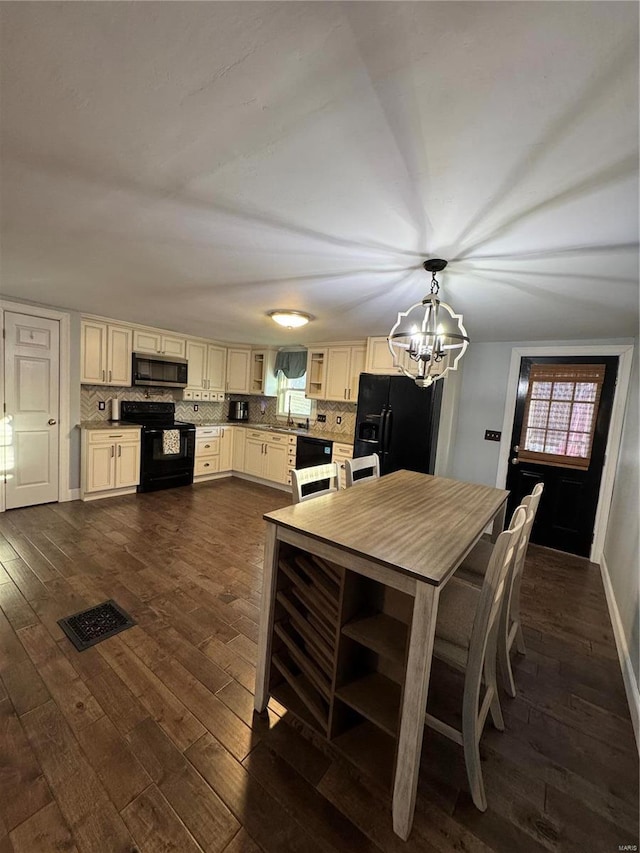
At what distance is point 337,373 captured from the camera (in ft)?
15.7

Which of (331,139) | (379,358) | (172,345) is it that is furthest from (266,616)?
(172,345)

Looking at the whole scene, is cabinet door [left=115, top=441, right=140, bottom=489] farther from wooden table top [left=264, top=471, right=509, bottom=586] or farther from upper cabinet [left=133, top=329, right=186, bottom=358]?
wooden table top [left=264, top=471, right=509, bottom=586]

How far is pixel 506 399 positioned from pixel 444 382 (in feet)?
2.81

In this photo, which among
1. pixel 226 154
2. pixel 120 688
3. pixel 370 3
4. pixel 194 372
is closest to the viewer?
pixel 370 3

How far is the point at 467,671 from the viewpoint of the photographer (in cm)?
127

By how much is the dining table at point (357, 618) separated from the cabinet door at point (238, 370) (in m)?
4.48

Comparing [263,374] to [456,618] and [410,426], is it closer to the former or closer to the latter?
[410,426]

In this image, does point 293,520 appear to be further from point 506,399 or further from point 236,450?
point 236,450

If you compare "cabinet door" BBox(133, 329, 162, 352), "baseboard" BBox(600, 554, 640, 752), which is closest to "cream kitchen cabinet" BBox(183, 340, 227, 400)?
"cabinet door" BBox(133, 329, 162, 352)

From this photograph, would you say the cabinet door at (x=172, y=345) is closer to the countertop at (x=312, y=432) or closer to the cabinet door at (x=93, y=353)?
the cabinet door at (x=93, y=353)

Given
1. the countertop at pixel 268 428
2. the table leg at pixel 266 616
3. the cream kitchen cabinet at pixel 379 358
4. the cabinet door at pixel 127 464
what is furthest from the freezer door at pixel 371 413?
the cabinet door at pixel 127 464

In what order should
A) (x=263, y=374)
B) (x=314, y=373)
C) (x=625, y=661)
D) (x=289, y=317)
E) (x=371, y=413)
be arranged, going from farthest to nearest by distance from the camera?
(x=263, y=374) → (x=314, y=373) → (x=371, y=413) → (x=289, y=317) → (x=625, y=661)

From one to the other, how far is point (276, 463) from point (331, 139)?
4473 mm

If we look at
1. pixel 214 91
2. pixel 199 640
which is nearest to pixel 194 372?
pixel 199 640
